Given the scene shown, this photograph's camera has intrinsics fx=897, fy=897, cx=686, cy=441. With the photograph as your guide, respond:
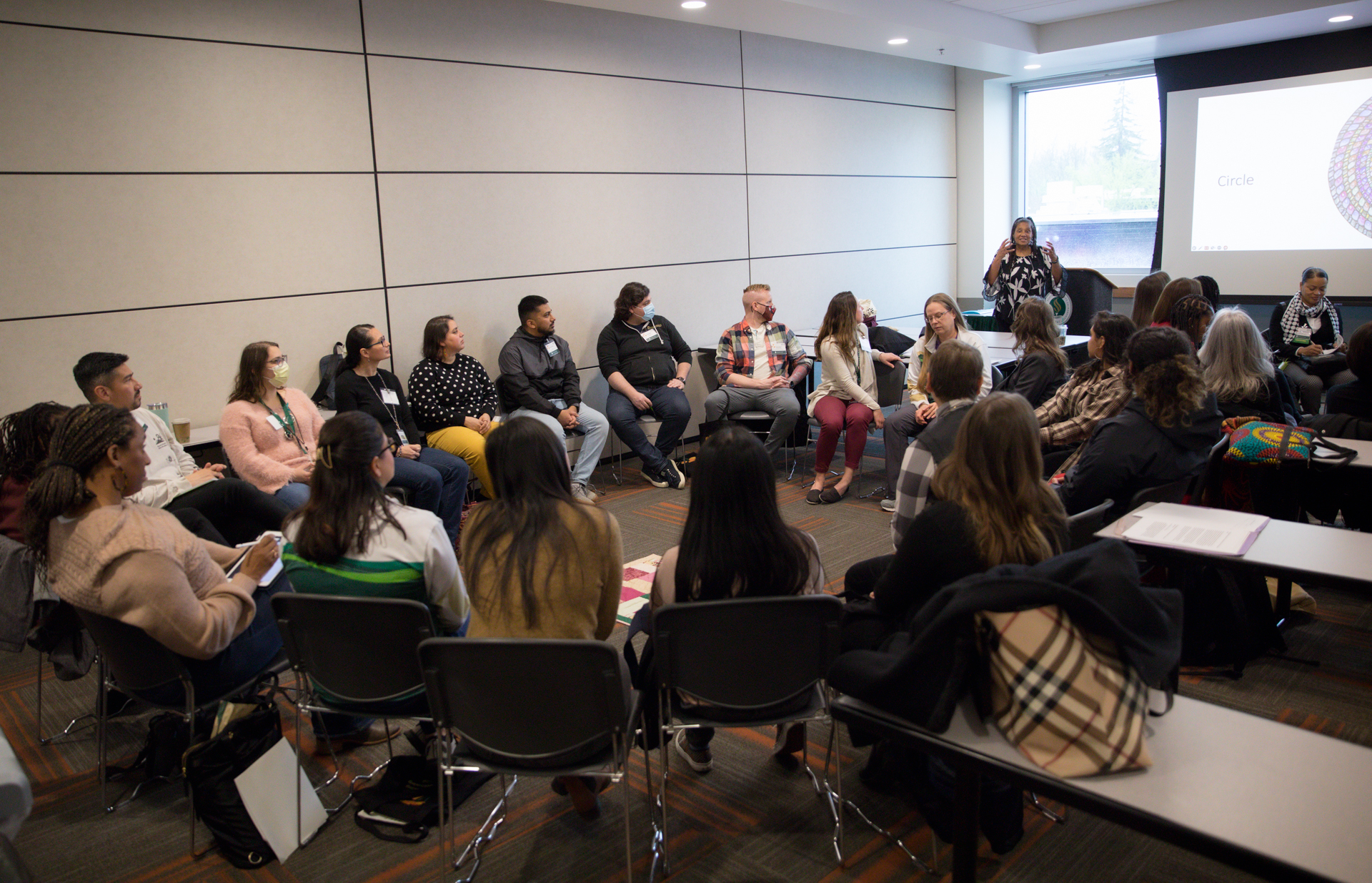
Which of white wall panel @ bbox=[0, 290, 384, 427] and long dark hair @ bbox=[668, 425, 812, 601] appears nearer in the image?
long dark hair @ bbox=[668, 425, 812, 601]

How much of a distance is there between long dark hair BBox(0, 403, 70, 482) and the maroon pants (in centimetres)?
375

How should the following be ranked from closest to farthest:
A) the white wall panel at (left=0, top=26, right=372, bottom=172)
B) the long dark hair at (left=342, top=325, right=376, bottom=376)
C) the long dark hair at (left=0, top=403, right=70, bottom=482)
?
1. the long dark hair at (left=0, top=403, right=70, bottom=482)
2. the white wall panel at (left=0, top=26, right=372, bottom=172)
3. the long dark hair at (left=342, top=325, right=376, bottom=376)

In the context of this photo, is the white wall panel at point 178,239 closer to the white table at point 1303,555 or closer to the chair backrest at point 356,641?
the chair backrest at point 356,641

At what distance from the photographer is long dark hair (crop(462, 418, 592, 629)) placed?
6.87 ft

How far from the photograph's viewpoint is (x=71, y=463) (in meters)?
2.24

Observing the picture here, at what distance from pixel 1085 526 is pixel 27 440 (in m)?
3.28

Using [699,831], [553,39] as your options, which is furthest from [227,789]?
[553,39]

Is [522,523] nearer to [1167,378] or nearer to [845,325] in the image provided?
[1167,378]

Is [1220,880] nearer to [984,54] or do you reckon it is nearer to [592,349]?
[592,349]

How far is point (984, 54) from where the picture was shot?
24.3ft

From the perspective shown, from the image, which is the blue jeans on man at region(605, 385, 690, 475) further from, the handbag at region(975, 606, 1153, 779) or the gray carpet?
the handbag at region(975, 606, 1153, 779)

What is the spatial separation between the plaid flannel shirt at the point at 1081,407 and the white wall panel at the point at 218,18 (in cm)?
402

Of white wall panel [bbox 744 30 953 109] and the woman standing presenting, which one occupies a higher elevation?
white wall panel [bbox 744 30 953 109]

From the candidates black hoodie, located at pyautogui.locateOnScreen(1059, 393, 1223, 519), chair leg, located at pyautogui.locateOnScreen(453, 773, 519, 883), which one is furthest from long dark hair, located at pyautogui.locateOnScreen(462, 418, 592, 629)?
black hoodie, located at pyautogui.locateOnScreen(1059, 393, 1223, 519)
